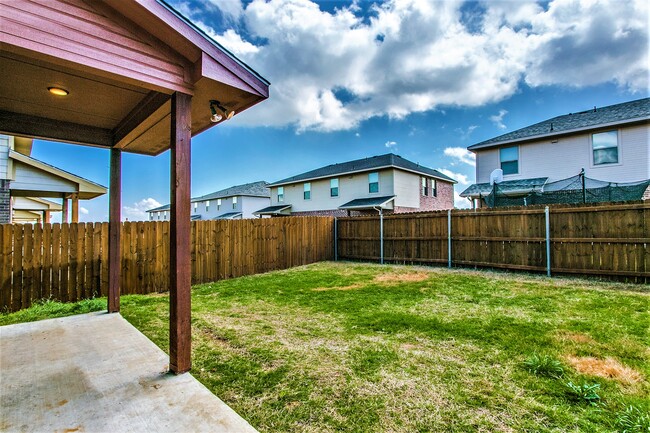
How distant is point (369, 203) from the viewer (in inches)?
682

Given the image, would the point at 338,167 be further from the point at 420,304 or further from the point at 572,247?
A: the point at 420,304

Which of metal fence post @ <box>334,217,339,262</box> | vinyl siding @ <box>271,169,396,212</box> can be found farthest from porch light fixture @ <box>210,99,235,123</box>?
vinyl siding @ <box>271,169,396,212</box>

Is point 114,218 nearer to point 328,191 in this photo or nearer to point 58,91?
point 58,91

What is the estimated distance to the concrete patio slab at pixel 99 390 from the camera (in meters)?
1.95

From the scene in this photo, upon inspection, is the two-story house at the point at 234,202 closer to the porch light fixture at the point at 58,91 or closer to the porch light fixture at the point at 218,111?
the porch light fixture at the point at 218,111

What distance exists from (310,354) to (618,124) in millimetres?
14530

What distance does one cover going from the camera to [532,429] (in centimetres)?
188

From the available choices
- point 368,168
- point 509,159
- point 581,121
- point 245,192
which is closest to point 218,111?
point 509,159

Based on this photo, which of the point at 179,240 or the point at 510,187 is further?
the point at 510,187

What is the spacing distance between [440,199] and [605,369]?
67.7ft

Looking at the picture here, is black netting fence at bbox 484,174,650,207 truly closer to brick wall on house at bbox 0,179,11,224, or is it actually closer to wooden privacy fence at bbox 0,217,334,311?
wooden privacy fence at bbox 0,217,334,311

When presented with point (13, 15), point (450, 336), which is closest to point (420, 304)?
point (450, 336)

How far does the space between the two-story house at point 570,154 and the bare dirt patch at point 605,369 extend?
28.7 feet

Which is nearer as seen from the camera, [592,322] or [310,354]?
[310,354]
